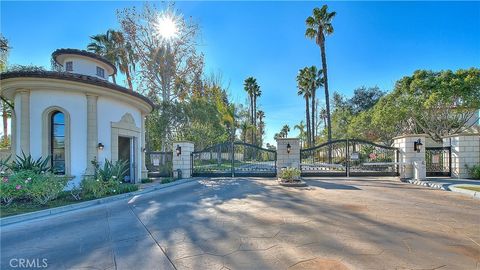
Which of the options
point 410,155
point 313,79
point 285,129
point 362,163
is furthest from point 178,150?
point 285,129

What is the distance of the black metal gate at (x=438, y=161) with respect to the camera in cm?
1323

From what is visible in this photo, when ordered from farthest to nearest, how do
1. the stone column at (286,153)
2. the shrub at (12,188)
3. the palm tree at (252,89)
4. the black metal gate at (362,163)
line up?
the palm tree at (252,89), the stone column at (286,153), the black metal gate at (362,163), the shrub at (12,188)

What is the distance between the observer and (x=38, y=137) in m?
9.81

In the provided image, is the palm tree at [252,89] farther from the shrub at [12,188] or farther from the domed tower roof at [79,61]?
the shrub at [12,188]

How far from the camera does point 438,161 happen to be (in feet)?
43.8

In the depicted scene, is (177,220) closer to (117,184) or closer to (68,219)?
(68,219)

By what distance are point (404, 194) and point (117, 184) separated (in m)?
10.7

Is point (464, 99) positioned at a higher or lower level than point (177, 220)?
higher

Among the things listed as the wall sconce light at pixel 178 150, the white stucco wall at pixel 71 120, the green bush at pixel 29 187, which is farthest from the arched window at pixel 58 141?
the wall sconce light at pixel 178 150

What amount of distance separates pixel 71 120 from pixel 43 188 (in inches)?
147

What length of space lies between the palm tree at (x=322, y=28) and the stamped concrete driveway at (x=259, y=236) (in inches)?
623

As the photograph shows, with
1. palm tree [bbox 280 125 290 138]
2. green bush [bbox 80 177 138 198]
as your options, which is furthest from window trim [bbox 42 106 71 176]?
palm tree [bbox 280 125 290 138]

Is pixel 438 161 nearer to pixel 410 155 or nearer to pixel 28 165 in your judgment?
pixel 410 155

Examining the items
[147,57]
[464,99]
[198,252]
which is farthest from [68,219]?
[464,99]
